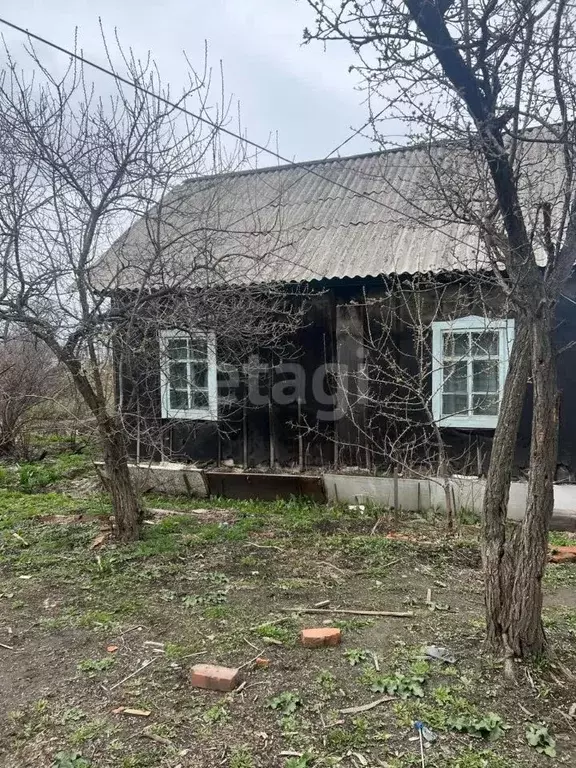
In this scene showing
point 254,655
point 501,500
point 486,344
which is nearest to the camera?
point 501,500

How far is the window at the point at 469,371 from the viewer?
6613mm

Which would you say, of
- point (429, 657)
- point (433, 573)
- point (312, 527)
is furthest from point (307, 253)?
point (429, 657)

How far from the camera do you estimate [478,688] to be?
2734 millimetres

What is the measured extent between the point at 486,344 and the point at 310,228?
10.2ft

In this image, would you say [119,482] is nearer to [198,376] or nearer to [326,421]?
[198,376]

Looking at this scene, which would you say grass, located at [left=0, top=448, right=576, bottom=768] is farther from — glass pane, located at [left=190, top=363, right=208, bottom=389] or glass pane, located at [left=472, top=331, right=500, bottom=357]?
glass pane, located at [left=190, top=363, right=208, bottom=389]

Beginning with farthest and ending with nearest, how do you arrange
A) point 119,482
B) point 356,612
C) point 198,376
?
point 198,376, point 119,482, point 356,612

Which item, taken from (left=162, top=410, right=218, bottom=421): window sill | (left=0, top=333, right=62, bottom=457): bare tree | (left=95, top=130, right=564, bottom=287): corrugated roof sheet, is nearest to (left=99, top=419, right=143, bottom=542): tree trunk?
(left=95, top=130, right=564, bottom=287): corrugated roof sheet

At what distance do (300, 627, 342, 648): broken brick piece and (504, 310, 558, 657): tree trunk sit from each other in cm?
91

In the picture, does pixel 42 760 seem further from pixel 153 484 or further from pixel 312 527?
pixel 153 484

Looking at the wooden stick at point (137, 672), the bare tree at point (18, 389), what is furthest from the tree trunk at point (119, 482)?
the bare tree at point (18, 389)

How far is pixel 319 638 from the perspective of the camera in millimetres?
3201

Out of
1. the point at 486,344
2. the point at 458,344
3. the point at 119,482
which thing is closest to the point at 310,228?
the point at 458,344

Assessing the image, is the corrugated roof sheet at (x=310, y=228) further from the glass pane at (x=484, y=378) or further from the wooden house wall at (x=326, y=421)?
the glass pane at (x=484, y=378)
